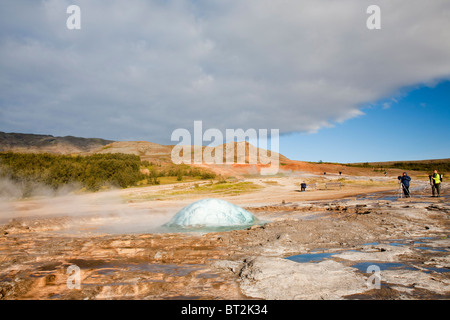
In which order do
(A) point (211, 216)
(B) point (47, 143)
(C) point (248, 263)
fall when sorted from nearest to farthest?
(C) point (248, 263) → (A) point (211, 216) → (B) point (47, 143)

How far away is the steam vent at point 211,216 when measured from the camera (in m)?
10.4

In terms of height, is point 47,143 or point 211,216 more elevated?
point 47,143

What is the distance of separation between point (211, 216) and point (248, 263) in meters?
5.44

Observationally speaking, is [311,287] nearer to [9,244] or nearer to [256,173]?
[9,244]

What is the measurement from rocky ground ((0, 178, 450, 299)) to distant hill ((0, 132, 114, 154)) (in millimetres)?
114301

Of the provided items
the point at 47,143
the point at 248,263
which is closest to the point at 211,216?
the point at 248,263

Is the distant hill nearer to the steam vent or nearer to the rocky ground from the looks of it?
the steam vent

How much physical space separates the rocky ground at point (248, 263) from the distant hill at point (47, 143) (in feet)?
375

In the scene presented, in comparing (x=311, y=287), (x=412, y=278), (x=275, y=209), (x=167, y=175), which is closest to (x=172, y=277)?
(x=311, y=287)

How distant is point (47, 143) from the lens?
12256cm

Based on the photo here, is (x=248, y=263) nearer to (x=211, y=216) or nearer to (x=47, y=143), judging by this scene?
(x=211, y=216)

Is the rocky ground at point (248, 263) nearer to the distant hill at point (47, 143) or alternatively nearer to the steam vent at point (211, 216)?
the steam vent at point (211, 216)
